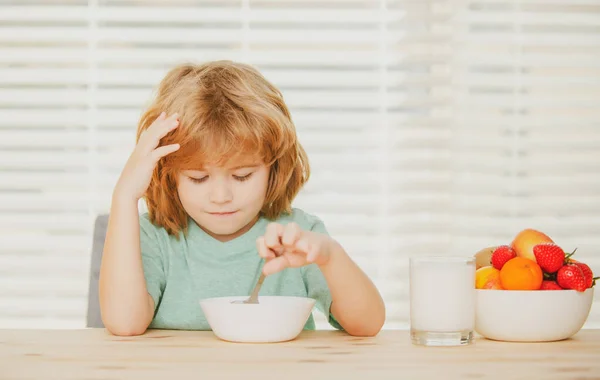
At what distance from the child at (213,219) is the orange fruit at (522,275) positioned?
0.71 ft

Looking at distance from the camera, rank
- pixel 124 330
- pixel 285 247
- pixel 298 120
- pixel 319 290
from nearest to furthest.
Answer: pixel 285 247, pixel 124 330, pixel 319 290, pixel 298 120

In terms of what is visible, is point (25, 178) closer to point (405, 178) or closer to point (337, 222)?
point (337, 222)

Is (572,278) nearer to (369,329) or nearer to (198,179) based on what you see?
(369,329)

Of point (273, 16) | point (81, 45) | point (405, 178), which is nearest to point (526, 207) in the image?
point (405, 178)

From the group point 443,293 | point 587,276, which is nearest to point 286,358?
point 443,293

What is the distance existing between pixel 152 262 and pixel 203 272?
10 centimetres

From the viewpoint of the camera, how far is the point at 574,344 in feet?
3.87

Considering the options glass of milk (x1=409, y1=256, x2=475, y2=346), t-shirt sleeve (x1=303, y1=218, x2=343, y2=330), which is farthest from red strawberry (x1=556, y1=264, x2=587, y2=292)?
t-shirt sleeve (x1=303, y1=218, x2=343, y2=330)

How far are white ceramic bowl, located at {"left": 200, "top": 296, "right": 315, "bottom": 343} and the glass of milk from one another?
0.17 metres

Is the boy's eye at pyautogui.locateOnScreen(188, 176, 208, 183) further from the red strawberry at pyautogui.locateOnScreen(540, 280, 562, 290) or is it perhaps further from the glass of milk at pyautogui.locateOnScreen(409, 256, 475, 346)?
the red strawberry at pyautogui.locateOnScreen(540, 280, 562, 290)

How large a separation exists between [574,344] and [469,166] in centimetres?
175

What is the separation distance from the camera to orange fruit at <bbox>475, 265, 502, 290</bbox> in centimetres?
120

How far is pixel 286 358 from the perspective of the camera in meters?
1.04

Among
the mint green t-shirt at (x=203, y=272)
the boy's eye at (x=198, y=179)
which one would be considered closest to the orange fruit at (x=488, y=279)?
the mint green t-shirt at (x=203, y=272)
